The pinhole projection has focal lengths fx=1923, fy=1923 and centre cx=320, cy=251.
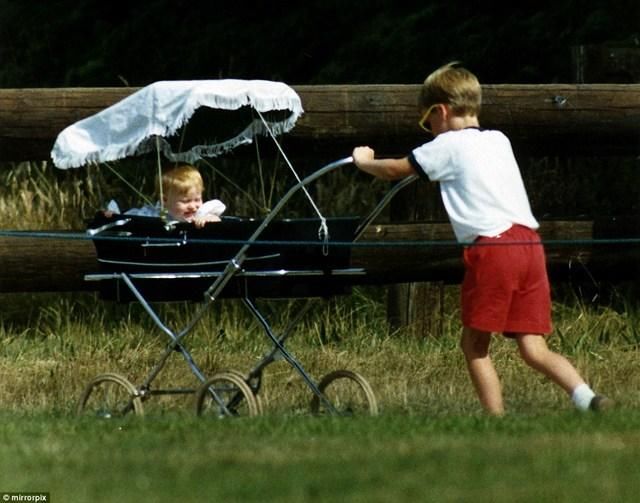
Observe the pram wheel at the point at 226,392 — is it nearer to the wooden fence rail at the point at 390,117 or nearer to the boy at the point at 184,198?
the boy at the point at 184,198

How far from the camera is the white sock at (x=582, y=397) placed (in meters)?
7.64

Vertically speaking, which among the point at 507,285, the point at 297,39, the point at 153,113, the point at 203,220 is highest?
the point at 297,39

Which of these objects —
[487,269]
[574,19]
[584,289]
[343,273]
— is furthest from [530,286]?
[574,19]

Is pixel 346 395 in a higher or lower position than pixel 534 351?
lower

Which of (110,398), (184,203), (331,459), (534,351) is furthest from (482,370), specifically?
(110,398)

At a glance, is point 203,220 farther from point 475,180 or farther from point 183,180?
point 475,180

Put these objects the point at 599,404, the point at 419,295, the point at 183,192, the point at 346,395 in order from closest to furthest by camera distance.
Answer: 1. the point at 599,404
2. the point at 183,192
3. the point at 346,395
4. the point at 419,295

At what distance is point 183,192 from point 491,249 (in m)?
1.48

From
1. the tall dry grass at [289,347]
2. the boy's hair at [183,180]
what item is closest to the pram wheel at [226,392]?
the tall dry grass at [289,347]

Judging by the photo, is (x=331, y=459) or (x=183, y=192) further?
(x=183, y=192)

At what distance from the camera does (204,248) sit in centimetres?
808

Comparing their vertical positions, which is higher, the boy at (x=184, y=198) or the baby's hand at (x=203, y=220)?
the boy at (x=184, y=198)

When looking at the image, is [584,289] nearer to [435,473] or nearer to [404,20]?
[404,20]

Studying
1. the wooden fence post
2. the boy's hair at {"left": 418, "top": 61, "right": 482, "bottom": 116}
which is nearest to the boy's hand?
the boy's hair at {"left": 418, "top": 61, "right": 482, "bottom": 116}
